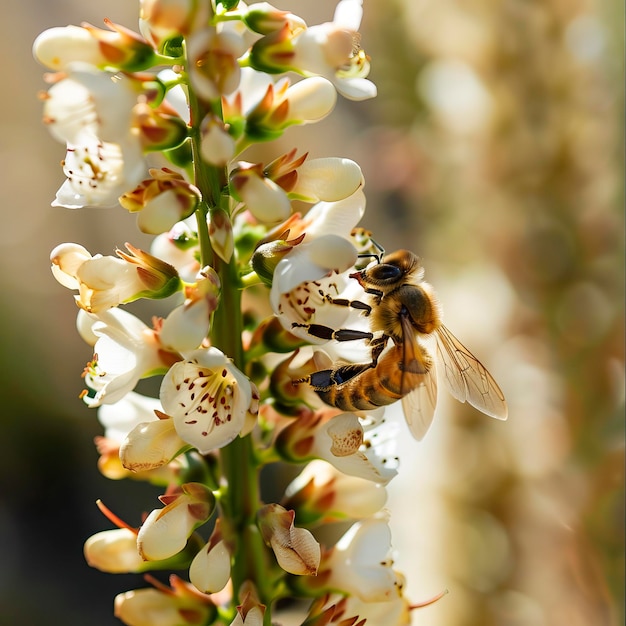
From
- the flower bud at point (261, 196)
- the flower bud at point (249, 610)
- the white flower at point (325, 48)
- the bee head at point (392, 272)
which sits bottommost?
the flower bud at point (249, 610)

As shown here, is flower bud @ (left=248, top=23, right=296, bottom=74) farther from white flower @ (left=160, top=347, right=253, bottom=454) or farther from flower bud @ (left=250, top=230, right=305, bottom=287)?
white flower @ (left=160, top=347, right=253, bottom=454)

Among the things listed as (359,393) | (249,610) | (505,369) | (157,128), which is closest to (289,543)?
(249,610)

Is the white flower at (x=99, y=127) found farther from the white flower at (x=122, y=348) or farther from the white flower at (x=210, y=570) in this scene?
the white flower at (x=210, y=570)

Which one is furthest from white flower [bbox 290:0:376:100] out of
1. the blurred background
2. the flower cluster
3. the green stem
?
the blurred background

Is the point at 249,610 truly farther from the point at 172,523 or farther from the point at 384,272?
the point at 384,272

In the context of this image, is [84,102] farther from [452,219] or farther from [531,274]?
[452,219]

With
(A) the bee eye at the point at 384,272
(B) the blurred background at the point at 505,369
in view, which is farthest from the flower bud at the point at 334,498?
(B) the blurred background at the point at 505,369
